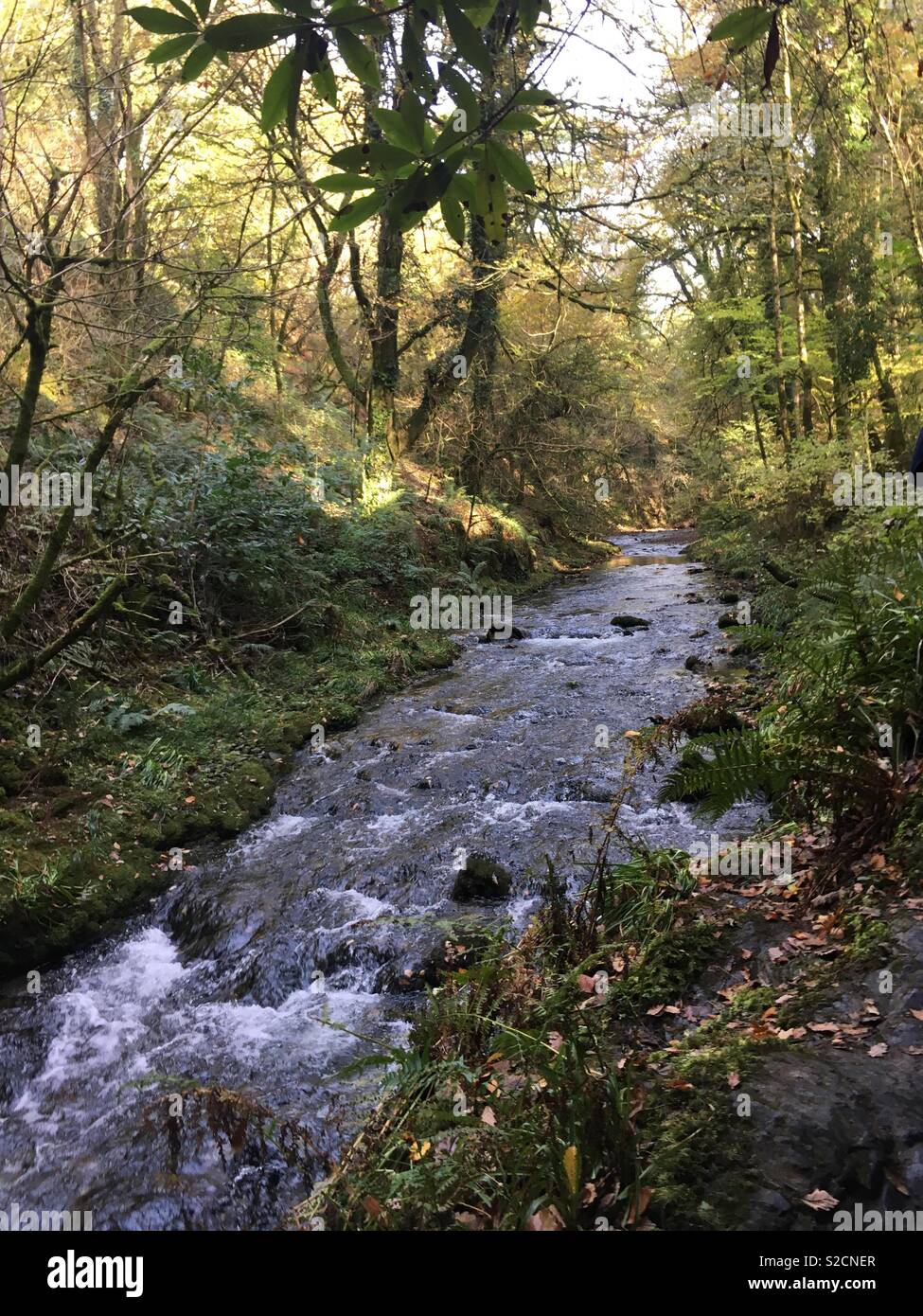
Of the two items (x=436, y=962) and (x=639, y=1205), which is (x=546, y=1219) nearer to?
(x=639, y=1205)

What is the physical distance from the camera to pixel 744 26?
1.78m

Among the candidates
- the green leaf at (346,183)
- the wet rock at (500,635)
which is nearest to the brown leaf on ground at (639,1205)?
the green leaf at (346,183)

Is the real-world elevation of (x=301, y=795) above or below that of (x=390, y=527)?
below

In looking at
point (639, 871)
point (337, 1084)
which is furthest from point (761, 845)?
A: point (337, 1084)

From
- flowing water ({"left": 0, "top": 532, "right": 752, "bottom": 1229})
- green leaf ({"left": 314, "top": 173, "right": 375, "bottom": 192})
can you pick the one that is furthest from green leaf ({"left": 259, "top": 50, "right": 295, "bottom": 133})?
flowing water ({"left": 0, "top": 532, "right": 752, "bottom": 1229})

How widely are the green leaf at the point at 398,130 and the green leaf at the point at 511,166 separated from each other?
190 millimetres

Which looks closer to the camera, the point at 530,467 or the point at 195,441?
the point at 195,441

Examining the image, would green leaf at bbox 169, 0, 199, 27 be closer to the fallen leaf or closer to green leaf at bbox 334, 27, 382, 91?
green leaf at bbox 334, 27, 382, 91

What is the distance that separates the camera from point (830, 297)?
1445cm

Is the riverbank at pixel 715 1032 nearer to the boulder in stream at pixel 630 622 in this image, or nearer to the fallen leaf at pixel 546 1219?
the fallen leaf at pixel 546 1219

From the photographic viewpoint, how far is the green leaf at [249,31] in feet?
4.43

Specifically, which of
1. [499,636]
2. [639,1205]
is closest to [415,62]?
[639,1205]
